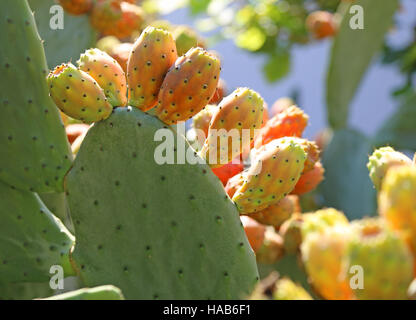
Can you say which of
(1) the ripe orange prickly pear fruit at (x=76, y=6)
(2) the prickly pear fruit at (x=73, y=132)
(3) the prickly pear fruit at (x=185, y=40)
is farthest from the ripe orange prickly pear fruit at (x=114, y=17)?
(2) the prickly pear fruit at (x=73, y=132)

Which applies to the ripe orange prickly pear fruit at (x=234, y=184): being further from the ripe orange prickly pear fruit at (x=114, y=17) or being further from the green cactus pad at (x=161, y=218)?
the ripe orange prickly pear fruit at (x=114, y=17)

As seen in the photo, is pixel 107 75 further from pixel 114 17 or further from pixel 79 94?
pixel 114 17

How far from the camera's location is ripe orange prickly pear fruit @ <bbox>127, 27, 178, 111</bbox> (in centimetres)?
100

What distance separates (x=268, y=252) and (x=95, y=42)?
930 millimetres

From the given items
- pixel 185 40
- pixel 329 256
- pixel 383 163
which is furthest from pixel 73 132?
pixel 329 256

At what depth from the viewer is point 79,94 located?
97 centimetres

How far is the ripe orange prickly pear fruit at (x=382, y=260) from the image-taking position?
1.94 feet

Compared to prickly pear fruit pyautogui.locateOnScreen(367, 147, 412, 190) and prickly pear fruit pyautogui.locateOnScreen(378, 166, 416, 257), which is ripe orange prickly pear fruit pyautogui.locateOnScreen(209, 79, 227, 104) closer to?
prickly pear fruit pyautogui.locateOnScreen(367, 147, 412, 190)

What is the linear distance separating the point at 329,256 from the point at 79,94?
1.63ft

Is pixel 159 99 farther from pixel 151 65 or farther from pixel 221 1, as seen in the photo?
pixel 221 1

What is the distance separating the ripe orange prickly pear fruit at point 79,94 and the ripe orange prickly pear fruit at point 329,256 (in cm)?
44

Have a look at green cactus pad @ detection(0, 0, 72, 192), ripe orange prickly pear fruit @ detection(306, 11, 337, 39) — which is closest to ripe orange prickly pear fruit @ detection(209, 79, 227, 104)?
green cactus pad @ detection(0, 0, 72, 192)

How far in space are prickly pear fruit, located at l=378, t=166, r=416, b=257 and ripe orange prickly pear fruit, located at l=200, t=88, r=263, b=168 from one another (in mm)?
398
